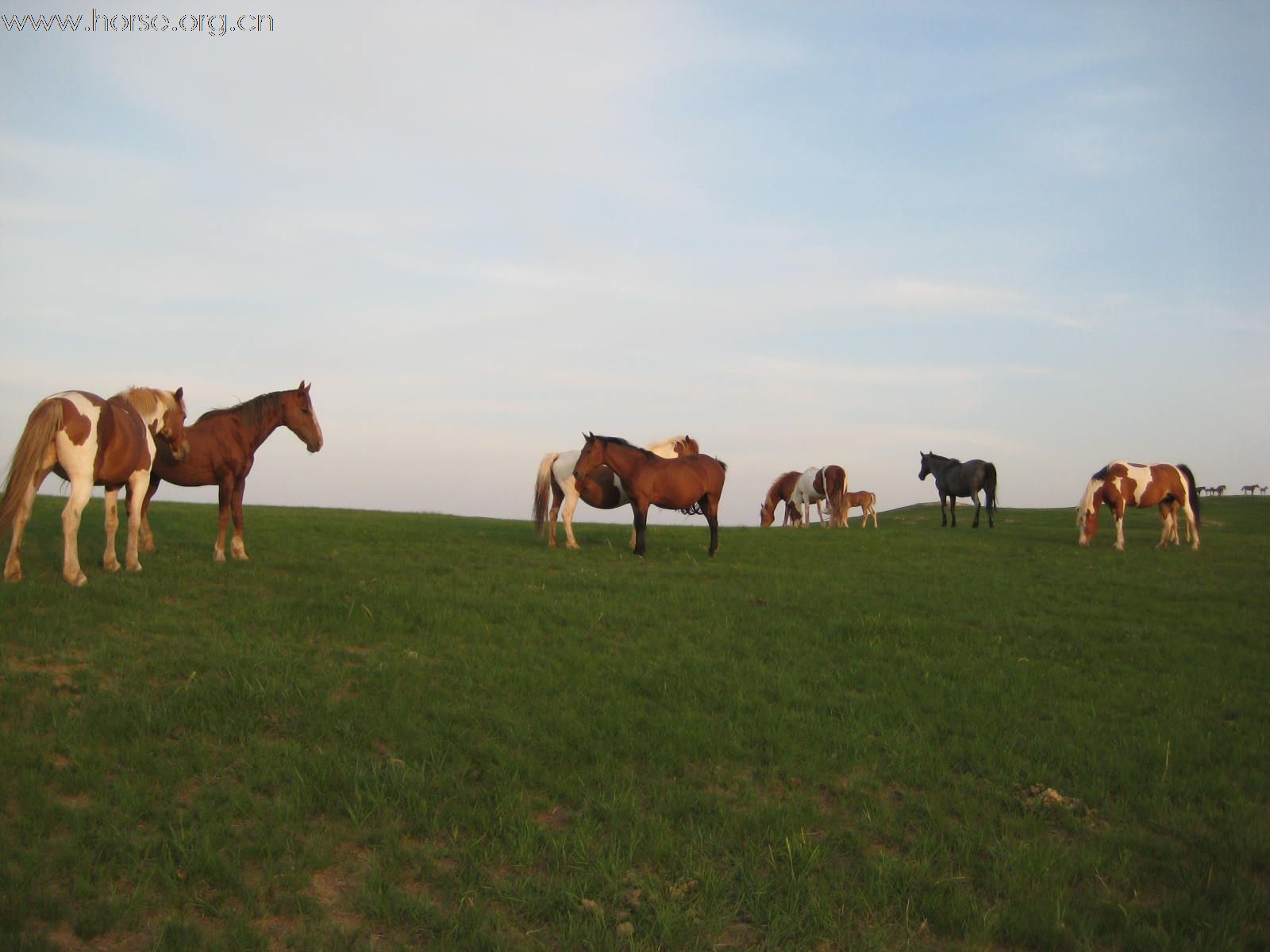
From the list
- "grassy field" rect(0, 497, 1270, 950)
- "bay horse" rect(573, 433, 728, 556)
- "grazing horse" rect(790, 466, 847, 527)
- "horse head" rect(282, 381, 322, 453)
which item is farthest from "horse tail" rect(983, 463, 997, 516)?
"horse head" rect(282, 381, 322, 453)

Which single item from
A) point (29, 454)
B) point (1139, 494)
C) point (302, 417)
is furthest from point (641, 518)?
point (1139, 494)

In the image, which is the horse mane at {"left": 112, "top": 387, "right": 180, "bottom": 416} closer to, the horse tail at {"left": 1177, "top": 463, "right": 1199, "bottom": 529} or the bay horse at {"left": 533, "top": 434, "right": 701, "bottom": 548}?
the bay horse at {"left": 533, "top": 434, "right": 701, "bottom": 548}

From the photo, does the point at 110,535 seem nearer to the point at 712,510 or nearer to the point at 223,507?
the point at 223,507

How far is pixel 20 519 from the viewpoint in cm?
1102

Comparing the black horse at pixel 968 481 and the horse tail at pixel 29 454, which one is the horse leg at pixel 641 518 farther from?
the black horse at pixel 968 481

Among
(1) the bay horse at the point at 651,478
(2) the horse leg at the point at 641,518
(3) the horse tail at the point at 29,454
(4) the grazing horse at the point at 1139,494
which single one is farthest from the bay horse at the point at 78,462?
(4) the grazing horse at the point at 1139,494

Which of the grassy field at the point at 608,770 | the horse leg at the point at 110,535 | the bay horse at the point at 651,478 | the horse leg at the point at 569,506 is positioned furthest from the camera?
the horse leg at the point at 569,506

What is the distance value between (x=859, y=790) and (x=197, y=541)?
519 inches

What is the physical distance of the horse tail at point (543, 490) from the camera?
19797 millimetres

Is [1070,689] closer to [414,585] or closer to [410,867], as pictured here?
[410,867]

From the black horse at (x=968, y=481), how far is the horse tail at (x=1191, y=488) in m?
5.86

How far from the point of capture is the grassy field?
5906 millimetres

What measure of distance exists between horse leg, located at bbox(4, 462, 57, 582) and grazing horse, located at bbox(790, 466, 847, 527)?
80.3 feet

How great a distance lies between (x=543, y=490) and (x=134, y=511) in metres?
8.44
